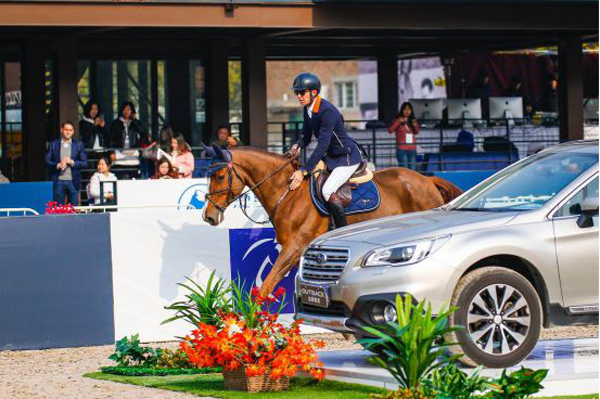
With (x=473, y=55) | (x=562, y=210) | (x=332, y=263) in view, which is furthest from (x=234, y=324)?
(x=473, y=55)

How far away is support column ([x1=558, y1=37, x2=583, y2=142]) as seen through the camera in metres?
27.1

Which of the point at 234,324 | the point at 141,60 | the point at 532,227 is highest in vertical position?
the point at 141,60

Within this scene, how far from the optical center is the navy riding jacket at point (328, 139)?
13.9m

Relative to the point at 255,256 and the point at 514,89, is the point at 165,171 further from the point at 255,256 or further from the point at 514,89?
the point at 514,89

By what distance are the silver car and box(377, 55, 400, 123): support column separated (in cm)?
2429

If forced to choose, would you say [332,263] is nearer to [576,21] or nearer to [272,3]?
[272,3]

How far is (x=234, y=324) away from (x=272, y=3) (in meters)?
13.0

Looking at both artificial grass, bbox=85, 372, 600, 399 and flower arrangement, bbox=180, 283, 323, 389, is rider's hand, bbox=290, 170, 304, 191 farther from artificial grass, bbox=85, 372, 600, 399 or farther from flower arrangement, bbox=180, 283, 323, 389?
flower arrangement, bbox=180, 283, 323, 389

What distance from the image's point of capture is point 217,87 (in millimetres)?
27984

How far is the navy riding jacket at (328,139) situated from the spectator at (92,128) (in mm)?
10742

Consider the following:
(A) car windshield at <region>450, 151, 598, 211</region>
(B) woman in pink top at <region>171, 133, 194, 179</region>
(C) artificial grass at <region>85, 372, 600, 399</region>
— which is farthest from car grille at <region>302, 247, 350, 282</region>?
(B) woman in pink top at <region>171, 133, 194, 179</region>

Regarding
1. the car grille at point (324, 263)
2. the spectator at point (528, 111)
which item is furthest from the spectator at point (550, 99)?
the car grille at point (324, 263)

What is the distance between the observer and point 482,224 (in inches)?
411

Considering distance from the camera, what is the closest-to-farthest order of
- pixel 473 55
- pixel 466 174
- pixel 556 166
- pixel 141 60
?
pixel 556 166 < pixel 466 174 < pixel 141 60 < pixel 473 55
